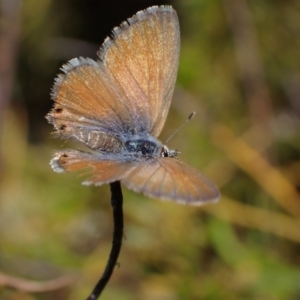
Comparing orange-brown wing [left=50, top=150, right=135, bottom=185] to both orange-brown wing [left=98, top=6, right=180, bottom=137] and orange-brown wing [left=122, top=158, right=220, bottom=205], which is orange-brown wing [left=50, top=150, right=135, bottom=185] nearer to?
orange-brown wing [left=122, top=158, right=220, bottom=205]

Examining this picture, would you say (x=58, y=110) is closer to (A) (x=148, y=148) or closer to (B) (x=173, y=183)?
(A) (x=148, y=148)

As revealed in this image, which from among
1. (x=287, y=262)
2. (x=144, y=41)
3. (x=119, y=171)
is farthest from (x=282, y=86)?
(x=119, y=171)

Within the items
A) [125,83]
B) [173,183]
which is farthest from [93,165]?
[125,83]

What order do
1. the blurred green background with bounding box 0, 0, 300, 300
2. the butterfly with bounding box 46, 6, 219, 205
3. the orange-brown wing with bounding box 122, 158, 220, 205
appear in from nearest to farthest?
1. the orange-brown wing with bounding box 122, 158, 220, 205
2. the butterfly with bounding box 46, 6, 219, 205
3. the blurred green background with bounding box 0, 0, 300, 300


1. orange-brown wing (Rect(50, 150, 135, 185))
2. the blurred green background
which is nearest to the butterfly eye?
orange-brown wing (Rect(50, 150, 135, 185))

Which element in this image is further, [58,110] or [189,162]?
[189,162]

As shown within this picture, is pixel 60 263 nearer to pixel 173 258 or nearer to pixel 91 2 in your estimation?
pixel 173 258
